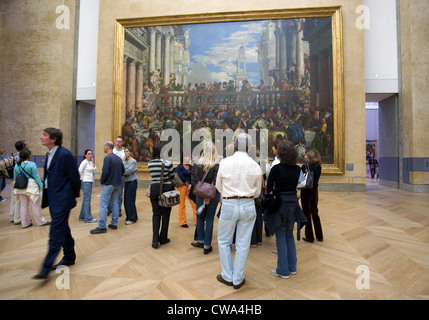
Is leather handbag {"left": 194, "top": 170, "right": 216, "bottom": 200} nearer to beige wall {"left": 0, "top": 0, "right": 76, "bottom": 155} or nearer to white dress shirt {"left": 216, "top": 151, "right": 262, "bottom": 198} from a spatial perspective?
white dress shirt {"left": 216, "top": 151, "right": 262, "bottom": 198}

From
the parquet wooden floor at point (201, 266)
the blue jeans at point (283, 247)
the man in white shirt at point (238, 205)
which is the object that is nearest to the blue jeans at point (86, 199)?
the parquet wooden floor at point (201, 266)

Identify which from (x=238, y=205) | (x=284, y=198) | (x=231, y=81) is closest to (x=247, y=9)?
(x=231, y=81)

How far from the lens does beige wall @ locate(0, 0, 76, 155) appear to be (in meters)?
12.5

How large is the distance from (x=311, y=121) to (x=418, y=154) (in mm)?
4852

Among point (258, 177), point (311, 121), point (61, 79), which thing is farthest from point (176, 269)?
point (61, 79)

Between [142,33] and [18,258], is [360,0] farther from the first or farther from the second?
[18,258]

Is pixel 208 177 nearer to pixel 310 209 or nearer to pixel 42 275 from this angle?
pixel 310 209

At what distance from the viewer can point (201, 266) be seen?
3.28 meters

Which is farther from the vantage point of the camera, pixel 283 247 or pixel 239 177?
pixel 283 247

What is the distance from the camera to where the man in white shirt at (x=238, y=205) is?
2602mm

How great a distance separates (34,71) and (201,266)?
14.8 m

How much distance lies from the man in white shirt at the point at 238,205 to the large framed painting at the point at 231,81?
7990 mm

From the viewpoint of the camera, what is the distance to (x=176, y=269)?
316 cm

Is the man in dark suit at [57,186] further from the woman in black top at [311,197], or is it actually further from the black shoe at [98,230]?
the woman in black top at [311,197]
